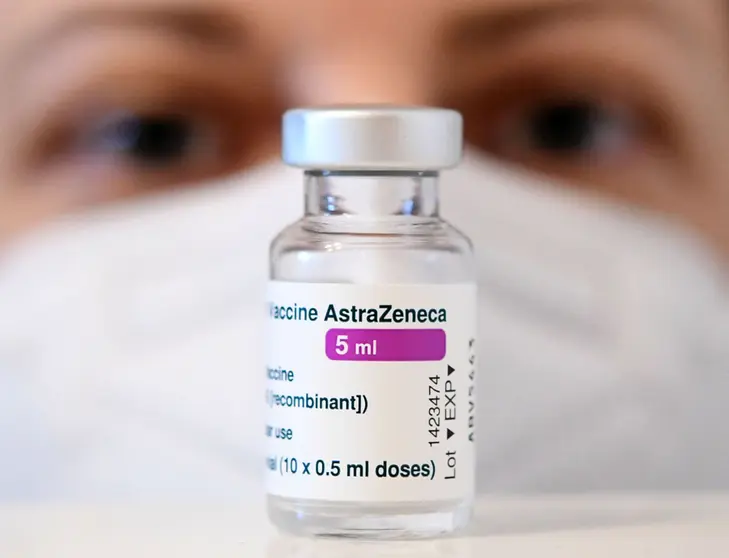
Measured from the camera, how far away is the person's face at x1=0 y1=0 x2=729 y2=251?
2.56 feet

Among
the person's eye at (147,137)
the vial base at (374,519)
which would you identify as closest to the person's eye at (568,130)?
the person's eye at (147,137)

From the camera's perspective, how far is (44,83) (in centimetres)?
79

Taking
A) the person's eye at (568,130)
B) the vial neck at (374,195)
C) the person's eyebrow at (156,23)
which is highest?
the person's eyebrow at (156,23)

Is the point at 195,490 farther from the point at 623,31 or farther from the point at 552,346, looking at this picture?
the point at 623,31

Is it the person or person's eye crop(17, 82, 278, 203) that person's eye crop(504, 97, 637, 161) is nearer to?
the person

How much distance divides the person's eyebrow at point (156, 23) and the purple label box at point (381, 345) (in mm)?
303

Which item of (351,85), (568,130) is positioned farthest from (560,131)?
(351,85)

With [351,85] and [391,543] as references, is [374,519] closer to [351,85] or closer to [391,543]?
[391,543]

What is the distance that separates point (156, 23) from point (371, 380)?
14.1 inches

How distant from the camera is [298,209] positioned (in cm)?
75

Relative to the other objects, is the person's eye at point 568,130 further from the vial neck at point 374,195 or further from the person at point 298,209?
the vial neck at point 374,195

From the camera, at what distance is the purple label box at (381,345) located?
56cm

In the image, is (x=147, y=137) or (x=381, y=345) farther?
(x=147, y=137)

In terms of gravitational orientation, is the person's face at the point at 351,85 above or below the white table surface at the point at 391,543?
above
